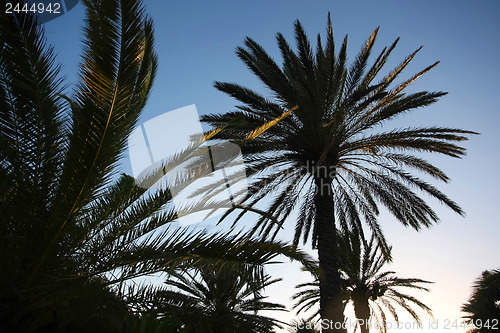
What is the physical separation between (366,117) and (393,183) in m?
2.17

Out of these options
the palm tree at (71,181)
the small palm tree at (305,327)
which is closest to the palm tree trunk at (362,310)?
the small palm tree at (305,327)

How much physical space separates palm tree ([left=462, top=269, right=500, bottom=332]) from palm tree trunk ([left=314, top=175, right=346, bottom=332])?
767 cm

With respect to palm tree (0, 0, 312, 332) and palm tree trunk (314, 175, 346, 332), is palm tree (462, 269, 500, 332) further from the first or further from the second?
palm tree (0, 0, 312, 332)

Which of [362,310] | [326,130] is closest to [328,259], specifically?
[326,130]

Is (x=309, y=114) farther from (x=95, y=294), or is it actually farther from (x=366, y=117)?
(x=95, y=294)

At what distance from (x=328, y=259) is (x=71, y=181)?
7572 millimetres

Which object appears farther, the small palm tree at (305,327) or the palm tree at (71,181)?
the small palm tree at (305,327)

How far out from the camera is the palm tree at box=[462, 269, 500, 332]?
587 inches

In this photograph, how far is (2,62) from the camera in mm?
4875

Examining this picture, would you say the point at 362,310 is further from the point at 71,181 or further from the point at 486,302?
the point at 71,181

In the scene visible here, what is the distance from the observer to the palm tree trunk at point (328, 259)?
979 cm

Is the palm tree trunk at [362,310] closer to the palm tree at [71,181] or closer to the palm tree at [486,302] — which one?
the palm tree at [486,302]

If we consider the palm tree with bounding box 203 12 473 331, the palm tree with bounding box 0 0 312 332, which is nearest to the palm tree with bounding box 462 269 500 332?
the palm tree with bounding box 203 12 473 331

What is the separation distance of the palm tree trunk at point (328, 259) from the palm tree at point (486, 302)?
25.2 ft
